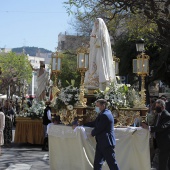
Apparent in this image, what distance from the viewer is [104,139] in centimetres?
896

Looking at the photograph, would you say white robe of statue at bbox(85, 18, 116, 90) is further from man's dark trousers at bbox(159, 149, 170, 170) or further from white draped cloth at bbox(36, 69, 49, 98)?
white draped cloth at bbox(36, 69, 49, 98)

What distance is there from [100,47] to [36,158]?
12.7ft

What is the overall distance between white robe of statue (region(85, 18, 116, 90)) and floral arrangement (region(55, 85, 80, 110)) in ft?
3.81

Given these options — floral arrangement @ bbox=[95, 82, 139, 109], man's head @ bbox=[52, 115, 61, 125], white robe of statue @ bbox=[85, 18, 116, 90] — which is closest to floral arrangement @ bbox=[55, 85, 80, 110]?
man's head @ bbox=[52, 115, 61, 125]

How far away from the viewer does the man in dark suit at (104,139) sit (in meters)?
8.95

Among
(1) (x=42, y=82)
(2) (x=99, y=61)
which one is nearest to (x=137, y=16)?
(1) (x=42, y=82)

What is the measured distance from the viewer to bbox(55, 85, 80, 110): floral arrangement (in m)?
10.5

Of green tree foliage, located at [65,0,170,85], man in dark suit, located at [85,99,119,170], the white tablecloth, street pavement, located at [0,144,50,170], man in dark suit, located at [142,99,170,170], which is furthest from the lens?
green tree foliage, located at [65,0,170,85]

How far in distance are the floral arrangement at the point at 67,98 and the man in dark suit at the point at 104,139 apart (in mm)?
1538

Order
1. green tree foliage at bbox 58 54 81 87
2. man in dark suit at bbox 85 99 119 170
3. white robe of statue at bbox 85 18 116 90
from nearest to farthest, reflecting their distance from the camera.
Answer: man in dark suit at bbox 85 99 119 170
white robe of statue at bbox 85 18 116 90
green tree foliage at bbox 58 54 81 87

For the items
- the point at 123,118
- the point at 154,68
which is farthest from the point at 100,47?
the point at 154,68

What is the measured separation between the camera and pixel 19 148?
16016 millimetres

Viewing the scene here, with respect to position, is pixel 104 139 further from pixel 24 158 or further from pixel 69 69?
pixel 69 69

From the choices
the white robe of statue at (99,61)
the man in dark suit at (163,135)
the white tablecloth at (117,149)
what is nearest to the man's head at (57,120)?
the white tablecloth at (117,149)
